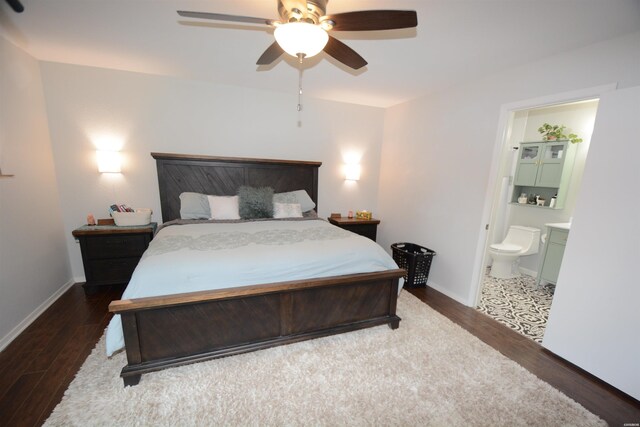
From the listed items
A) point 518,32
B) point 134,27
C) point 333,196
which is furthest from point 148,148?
point 518,32

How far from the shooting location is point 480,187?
2.64 meters

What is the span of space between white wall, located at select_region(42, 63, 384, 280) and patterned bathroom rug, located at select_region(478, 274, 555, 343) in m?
2.69

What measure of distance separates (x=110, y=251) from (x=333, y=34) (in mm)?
3082

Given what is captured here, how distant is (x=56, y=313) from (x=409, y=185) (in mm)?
4273

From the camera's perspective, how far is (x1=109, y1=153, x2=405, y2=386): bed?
63.6 inches

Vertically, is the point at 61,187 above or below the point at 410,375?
above

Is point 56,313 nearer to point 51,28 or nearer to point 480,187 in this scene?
point 51,28

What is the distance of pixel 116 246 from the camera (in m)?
2.69

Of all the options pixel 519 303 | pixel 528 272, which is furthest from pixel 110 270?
pixel 528 272

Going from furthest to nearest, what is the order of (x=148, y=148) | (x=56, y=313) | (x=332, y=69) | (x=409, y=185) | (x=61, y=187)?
(x=409, y=185), (x=148, y=148), (x=61, y=187), (x=332, y=69), (x=56, y=313)

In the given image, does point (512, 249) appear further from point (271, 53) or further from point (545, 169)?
point (271, 53)

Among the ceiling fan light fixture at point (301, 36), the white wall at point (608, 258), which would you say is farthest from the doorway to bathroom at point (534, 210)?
the ceiling fan light fixture at point (301, 36)

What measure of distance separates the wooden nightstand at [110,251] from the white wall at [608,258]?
3966 millimetres

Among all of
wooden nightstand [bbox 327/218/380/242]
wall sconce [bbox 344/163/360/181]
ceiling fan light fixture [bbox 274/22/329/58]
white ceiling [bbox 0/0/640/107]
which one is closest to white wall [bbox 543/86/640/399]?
white ceiling [bbox 0/0/640/107]
